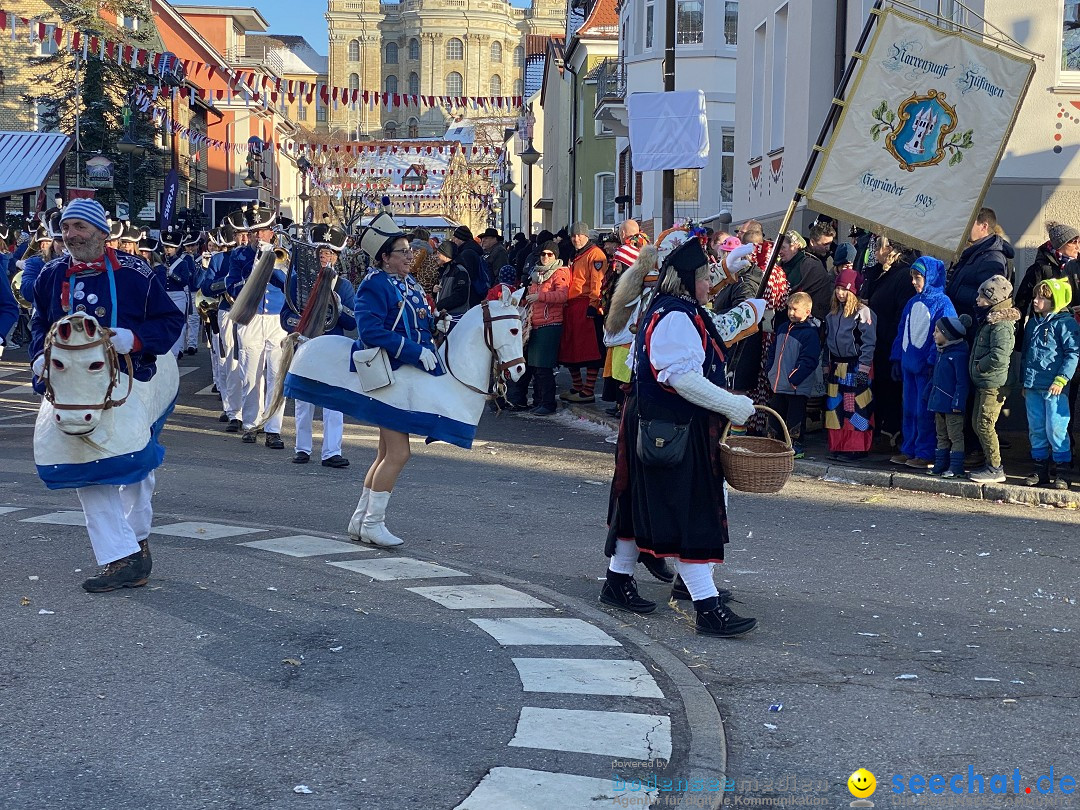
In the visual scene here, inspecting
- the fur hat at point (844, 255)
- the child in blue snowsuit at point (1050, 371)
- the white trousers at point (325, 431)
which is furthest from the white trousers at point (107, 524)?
the fur hat at point (844, 255)

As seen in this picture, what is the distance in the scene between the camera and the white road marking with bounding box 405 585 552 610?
727cm

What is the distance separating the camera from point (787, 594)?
7.73m

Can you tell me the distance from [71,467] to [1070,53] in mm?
11589

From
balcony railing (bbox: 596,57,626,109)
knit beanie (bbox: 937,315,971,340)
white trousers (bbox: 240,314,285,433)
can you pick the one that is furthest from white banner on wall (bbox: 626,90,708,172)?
balcony railing (bbox: 596,57,626,109)

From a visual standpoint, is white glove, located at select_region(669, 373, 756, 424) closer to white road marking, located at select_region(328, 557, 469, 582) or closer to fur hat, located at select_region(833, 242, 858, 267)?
white road marking, located at select_region(328, 557, 469, 582)

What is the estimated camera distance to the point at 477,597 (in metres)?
7.45

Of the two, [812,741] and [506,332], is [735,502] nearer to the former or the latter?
[506,332]

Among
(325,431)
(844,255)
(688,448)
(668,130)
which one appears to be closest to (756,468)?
(688,448)

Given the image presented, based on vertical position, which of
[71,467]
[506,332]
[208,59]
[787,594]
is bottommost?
[787,594]

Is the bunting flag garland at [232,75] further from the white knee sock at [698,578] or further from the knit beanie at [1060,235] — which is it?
the white knee sock at [698,578]

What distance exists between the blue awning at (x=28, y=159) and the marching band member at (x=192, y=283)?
36.3 ft

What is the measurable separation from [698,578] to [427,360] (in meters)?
2.45

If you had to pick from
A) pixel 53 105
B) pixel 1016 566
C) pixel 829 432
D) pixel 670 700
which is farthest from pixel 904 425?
pixel 53 105

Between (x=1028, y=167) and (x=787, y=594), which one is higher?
(x=1028, y=167)
